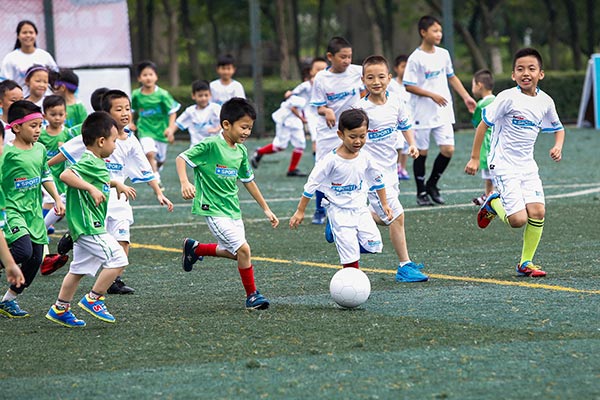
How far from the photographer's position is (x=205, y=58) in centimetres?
6406

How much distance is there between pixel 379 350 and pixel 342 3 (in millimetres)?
42614

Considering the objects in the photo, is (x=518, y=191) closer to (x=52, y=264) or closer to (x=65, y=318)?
(x=65, y=318)

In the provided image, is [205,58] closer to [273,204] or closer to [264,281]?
[273,204]

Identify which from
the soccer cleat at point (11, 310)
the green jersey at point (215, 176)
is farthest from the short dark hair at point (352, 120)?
the soccer cleat at point (11, 310)

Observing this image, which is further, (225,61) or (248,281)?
(225,61)

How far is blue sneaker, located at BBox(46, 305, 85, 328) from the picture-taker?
7398 mm

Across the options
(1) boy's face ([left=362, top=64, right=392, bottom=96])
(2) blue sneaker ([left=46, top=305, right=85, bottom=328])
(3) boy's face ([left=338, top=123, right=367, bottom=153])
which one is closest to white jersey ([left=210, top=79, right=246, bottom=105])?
(1) boy's face ([left=362, top=64, right=392, bottom=96])

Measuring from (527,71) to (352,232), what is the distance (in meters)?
1.97

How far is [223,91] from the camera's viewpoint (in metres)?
17.9

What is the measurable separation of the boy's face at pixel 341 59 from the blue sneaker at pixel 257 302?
480 centimetres

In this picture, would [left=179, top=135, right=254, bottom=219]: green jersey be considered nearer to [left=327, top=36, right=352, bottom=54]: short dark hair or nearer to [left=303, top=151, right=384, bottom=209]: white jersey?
[left=303, top=151, right=384, bottom=209]: white jersey

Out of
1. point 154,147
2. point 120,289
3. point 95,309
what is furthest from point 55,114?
point 154,147

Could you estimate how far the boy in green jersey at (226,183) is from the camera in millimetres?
7844

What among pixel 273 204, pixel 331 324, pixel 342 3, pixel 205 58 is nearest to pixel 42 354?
pixel 331 324
